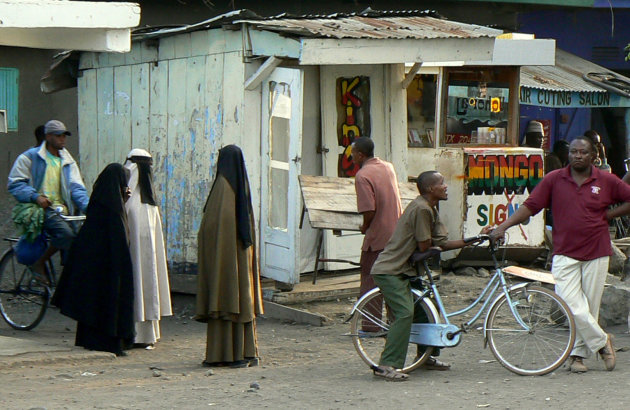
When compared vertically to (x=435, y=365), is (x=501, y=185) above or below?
above

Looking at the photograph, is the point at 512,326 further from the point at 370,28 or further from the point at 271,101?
the point at 271,101

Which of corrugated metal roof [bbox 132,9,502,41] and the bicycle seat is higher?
corrugated metal roof [bbox 132,9,502,41]

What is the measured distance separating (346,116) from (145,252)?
336 centimetres

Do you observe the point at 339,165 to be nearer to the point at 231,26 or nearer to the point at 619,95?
the point at 231,26

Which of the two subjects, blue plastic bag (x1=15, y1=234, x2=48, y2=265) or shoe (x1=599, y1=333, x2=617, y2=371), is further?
blue plastic bag (x1=15, y1=234, x2=48, y2=265)

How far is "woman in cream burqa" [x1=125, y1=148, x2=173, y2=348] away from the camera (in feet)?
28.3

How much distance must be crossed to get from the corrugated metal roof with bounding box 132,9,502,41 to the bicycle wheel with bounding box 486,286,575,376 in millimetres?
3067

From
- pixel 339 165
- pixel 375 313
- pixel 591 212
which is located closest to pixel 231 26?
pixel 339 165

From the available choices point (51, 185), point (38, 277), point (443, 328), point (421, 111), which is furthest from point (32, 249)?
point (421, 111)

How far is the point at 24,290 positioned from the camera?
933cm

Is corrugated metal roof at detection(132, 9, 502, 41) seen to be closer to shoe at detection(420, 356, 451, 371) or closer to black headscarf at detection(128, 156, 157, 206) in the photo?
black headscarf at detection(128, 156, 157, 206)

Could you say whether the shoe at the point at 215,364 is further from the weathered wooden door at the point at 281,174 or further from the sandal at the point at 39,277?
the weathered wooden door at the point at 281,174

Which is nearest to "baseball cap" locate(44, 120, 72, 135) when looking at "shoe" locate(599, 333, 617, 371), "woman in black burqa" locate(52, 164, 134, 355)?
"woman in black burqa" locate(52, 164, 134, 355)

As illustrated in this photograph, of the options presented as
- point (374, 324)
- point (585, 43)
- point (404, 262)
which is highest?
point (585, 43)
